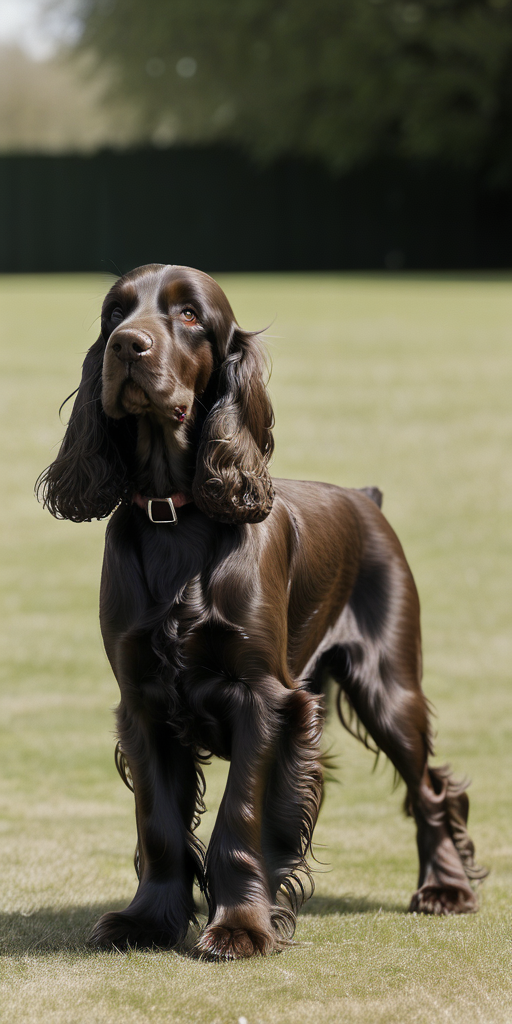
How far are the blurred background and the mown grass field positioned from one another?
1224 cm

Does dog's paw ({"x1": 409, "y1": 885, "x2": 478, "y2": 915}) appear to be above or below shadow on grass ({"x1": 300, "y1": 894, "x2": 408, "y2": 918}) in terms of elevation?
above

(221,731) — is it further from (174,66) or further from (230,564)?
(174,66)

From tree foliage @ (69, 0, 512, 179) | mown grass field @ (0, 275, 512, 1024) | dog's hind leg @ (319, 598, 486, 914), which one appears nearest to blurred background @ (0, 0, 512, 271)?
tree foliage @ (69, 0, 512, 179)

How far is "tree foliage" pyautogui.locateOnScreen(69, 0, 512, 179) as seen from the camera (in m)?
32.0

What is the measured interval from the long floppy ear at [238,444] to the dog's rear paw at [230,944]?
3.41 ft

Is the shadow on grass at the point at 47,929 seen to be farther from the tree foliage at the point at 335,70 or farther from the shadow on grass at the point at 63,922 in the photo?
the tree foliage at the point at 335,70

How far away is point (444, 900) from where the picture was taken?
4.22m

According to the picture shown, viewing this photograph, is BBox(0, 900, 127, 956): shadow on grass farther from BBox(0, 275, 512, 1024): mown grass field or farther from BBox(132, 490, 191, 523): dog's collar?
BBox(132, 490, 191, 523): dog's collar

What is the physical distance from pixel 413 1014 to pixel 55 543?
27.9 ft

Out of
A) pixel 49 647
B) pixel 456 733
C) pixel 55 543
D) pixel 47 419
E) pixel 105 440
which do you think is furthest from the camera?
pixel 47 419

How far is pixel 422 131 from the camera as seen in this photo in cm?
3250

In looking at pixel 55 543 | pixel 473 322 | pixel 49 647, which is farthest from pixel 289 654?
pixel 473 322

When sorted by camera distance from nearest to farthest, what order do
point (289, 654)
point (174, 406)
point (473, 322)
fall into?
point (174, 406) < point (289, 654) < point (473, 322)

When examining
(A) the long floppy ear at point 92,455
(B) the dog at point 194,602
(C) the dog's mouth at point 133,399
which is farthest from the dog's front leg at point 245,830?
(C) the dog's mouth at point 133,399
